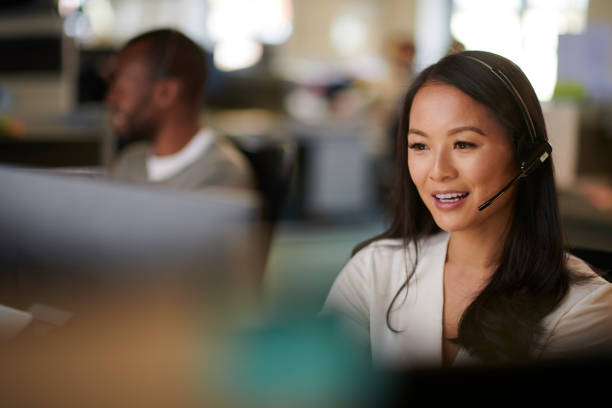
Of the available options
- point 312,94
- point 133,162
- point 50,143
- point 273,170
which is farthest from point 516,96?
point 312,94

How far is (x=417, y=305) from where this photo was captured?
53 cm

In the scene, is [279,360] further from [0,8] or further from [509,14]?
[509,14]

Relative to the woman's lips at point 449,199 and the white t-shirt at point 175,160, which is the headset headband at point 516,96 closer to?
the woman's lips at point 449,199

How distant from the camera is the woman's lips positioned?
521 mm

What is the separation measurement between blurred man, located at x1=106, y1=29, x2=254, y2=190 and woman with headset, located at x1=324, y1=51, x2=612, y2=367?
23.4 inches

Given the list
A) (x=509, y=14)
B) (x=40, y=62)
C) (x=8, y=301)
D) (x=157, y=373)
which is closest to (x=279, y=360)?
(x=157, y=373)

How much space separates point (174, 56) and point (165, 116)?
0.39 feet

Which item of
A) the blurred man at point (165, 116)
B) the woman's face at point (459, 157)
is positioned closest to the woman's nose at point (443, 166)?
the woman's face at point (459, 157)

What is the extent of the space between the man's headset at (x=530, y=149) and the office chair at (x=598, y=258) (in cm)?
8

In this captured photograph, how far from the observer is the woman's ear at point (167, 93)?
110 centimetres

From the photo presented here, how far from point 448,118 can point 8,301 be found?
1.77 feet

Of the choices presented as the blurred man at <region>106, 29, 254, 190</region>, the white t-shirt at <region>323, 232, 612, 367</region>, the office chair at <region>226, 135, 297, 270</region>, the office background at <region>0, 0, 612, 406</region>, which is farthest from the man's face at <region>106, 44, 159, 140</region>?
the white t-shirt at <region>323, 232, 612, 367</region>

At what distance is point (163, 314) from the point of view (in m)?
0.42

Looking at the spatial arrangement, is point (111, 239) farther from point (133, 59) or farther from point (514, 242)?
point (133, 59)
